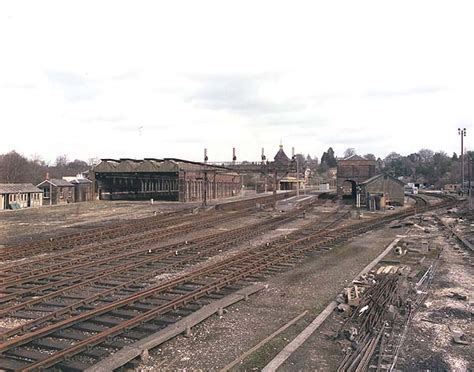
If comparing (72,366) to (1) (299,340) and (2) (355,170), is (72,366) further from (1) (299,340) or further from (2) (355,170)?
(2) (355,170)

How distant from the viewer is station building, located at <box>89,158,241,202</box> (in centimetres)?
5441

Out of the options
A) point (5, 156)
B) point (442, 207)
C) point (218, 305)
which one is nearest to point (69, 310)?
point (218, 305)

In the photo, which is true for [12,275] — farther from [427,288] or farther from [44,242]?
[427,288]

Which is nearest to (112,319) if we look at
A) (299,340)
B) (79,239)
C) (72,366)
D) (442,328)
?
(72,366)

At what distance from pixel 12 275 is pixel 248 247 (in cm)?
1036

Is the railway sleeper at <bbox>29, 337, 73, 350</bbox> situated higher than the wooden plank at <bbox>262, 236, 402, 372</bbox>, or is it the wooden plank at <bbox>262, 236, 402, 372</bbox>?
the railway sleeper at <bbox>29, 337, 73, 350</bbox>

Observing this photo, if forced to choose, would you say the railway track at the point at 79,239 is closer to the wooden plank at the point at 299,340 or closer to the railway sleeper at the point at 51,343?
the railway sleeper at the point at 51,343

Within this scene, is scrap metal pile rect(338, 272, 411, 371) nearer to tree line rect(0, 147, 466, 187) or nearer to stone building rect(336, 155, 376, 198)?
stone building rect(336, 155, 376, 198)

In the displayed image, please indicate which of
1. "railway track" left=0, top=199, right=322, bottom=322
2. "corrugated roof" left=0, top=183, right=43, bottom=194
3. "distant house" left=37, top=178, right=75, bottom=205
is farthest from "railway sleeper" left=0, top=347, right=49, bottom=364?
"distant house" left=37, top=178, right=75, bottom=205

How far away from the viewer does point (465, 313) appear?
407 inches

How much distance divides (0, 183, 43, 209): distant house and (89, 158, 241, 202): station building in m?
9.37

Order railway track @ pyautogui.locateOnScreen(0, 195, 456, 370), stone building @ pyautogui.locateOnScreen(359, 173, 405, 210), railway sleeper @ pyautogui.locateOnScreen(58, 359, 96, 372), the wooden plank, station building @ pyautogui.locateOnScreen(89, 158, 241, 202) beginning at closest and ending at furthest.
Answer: railway sleeper @ pyautogui.locateOnScreen(58, 359, 96, 372) → the wooden plank → railway track @ pyautogui.locateOnScreen(0, 195, 456, 370) → stone building @ pyautogui.locateOnScreen(359, 173, 405, 210) → station building @ pyautogui.locateOnScreen(89, 158, 241, 202)

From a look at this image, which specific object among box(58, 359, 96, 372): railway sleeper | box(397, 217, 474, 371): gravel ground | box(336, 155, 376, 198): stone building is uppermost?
box(336, 155, 376, 198): stone building

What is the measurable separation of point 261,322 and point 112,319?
3.38m
